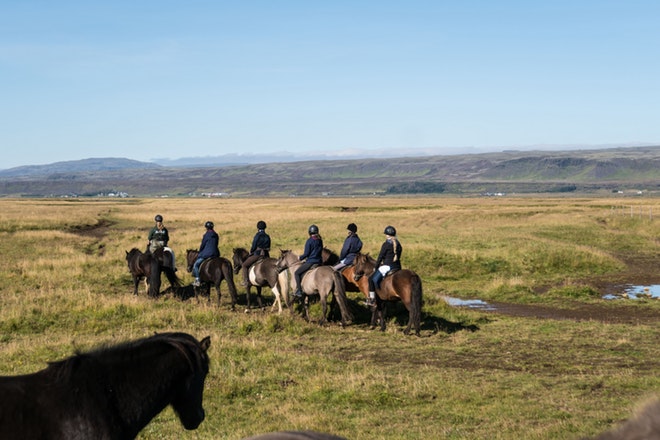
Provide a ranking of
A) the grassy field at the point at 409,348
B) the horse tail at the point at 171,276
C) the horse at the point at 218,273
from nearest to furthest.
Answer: the grassy field at the point at 409,348 < the horse at the point at 218,273 < the horse tail at the point at 171,276

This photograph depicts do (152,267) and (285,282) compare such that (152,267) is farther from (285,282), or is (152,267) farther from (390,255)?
(390,255)

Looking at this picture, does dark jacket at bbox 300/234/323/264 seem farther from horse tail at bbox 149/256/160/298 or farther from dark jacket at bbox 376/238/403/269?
horse tail at bbox 149/256/160/298

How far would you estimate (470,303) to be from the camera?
2348cm

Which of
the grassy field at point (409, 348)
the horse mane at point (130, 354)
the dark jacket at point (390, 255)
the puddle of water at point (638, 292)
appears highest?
the horse mane at point (130, 354)

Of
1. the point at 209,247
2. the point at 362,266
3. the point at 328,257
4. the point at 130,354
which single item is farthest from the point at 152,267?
the point at 130,354

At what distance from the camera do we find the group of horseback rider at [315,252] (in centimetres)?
1797

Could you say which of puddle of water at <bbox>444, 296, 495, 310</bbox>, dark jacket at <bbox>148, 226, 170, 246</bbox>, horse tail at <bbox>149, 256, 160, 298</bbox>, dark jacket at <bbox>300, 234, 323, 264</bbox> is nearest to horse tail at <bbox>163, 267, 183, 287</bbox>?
horse tail at <bbox>149, 256, 160, 298</bbox>

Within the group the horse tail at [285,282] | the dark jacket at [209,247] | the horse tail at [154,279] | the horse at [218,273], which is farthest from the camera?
the horse tail at [154,279]

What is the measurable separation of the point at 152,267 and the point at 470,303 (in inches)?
432

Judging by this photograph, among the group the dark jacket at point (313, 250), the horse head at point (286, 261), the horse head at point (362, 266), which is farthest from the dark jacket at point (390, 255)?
the horse head at point (286, 261)

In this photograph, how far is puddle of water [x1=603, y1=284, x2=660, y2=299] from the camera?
23422 mm

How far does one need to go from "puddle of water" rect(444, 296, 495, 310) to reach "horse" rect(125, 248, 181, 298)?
31.0ft

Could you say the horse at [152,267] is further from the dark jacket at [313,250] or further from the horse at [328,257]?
the dark jacket at [313,250]

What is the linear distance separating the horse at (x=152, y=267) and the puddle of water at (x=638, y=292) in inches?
600
